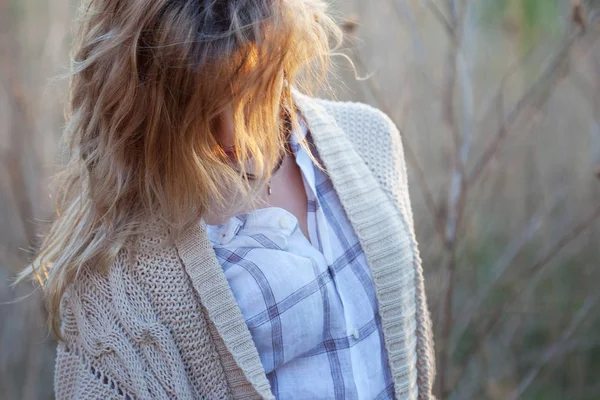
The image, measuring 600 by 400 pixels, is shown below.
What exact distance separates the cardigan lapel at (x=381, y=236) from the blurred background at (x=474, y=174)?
51 centimetres

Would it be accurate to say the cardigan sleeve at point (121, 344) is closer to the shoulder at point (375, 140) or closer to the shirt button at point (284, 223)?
the shirt button at point (284, 223)

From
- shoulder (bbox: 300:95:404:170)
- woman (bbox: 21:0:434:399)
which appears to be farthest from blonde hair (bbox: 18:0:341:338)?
shoulder (bbox: 300:95:404:170)

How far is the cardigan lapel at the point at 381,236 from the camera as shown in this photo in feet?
4.42

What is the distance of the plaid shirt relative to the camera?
3.98ft

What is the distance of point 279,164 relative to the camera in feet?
4.63

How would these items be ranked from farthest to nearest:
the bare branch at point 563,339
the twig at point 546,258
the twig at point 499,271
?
the twig at point 499,271 → the bare branch at point 563,339 → the twig at point 546,258

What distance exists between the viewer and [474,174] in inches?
72.7

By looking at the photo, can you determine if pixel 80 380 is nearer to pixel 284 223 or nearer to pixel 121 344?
pixel 121 344

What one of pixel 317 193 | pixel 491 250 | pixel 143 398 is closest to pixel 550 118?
pixel 491 250

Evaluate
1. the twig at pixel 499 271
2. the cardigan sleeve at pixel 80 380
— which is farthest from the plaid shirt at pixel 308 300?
the twig at pixel 499 271

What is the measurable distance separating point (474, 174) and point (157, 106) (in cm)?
104

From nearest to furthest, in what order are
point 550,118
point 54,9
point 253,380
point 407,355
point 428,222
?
point 253,380, point 407,355, point 54,9, point 428,222, point 550,118

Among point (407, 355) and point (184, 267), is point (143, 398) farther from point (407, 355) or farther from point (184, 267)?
point (407, 355)

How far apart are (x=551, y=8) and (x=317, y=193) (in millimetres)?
1817
